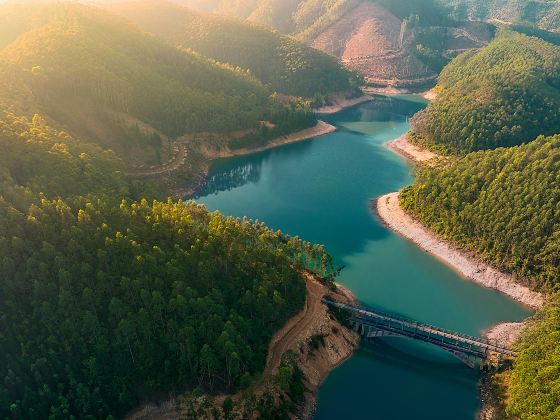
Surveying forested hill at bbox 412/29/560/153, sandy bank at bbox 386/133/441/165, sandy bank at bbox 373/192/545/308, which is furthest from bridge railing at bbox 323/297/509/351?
forested hill at bbox 412/29/560/153

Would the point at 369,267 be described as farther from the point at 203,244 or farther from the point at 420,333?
the point at 203,244

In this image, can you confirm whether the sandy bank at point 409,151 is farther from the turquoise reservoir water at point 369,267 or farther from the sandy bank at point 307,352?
the sandy bank at point 307,352

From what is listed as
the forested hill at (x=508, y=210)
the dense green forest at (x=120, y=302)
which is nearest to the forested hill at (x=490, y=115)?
the forested hill at (x=508, y=210)

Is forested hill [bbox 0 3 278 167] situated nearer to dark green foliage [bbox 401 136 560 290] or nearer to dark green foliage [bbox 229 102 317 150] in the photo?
dark green foliage [bbox 229 102 317 150]

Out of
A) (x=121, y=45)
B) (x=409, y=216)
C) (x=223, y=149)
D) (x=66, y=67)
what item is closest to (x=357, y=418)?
(x=409, y=216)

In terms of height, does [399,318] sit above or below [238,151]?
below

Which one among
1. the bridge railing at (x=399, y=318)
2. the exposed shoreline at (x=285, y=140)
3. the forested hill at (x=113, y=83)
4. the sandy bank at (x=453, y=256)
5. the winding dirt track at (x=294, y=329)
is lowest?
the winding dirt track at (x=294, y=329)

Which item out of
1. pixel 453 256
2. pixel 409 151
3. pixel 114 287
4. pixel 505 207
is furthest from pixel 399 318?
pixel 409 151
